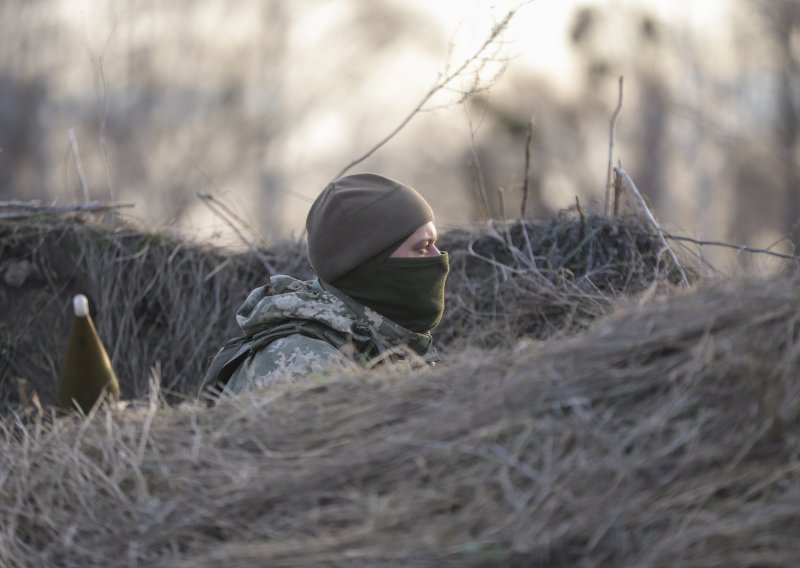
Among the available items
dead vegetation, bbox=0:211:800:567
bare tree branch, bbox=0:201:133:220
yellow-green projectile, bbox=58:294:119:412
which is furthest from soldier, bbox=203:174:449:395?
bare tree branch, bbox=0:201:133:220

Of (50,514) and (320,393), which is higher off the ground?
(320,393)

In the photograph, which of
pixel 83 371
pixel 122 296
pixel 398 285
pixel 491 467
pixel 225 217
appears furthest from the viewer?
pixel 225 217

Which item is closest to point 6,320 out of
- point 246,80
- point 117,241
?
point 117,241

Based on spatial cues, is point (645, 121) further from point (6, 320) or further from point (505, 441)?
point (505, 441)

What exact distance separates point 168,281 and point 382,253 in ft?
8.75

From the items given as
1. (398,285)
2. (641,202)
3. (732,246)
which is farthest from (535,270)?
(398,285)

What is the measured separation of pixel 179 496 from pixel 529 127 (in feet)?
12.8

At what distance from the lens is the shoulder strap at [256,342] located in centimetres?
384

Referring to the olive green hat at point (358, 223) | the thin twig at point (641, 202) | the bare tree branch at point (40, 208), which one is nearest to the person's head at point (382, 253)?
the olive green hat at point (358, 223)

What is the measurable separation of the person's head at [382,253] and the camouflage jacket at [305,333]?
65 mm

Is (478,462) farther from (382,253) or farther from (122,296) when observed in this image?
(122,296)

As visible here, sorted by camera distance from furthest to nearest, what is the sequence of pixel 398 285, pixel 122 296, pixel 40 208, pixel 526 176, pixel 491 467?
1. pixel 40 208
2. pixel 122 296
3. pixel 526 176
4. pixel 398 285
5. pixel 491 467

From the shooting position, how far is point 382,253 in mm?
4016

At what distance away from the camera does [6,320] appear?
20.6ft
